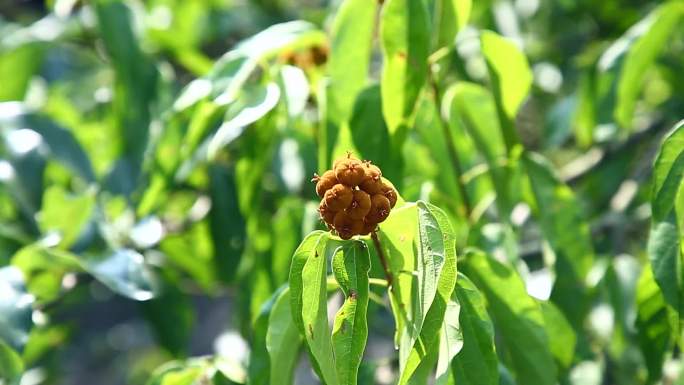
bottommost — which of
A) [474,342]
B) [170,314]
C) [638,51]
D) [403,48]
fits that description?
[170,314]

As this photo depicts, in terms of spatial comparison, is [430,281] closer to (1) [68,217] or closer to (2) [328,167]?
(2) [328,167]

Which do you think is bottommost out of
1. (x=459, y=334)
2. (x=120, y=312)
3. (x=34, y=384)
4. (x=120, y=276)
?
(x=120, y=312)

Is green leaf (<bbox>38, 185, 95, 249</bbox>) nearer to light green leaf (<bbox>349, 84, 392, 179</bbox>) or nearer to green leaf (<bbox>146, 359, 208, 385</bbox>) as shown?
green leaf (<bbox>146, 359, 208, 385</bbox>)

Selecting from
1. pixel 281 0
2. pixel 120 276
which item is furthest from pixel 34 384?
pixel 281 0

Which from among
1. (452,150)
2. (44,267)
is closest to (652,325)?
(452,150)

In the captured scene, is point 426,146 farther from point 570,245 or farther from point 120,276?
point 120,276

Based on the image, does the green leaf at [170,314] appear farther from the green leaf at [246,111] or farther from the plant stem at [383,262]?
the plant stem at [383,262]

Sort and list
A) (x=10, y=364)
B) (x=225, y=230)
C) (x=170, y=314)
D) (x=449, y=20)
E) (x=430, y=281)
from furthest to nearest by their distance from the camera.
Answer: (x=170, y=314)
(x=225, y=230)
(x=449, y=20)
(x=10, y=364)
(x=430, y=281)

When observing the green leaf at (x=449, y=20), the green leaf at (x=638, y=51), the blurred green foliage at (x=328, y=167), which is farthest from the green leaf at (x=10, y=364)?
the green leaf at (x=638, y=51)
